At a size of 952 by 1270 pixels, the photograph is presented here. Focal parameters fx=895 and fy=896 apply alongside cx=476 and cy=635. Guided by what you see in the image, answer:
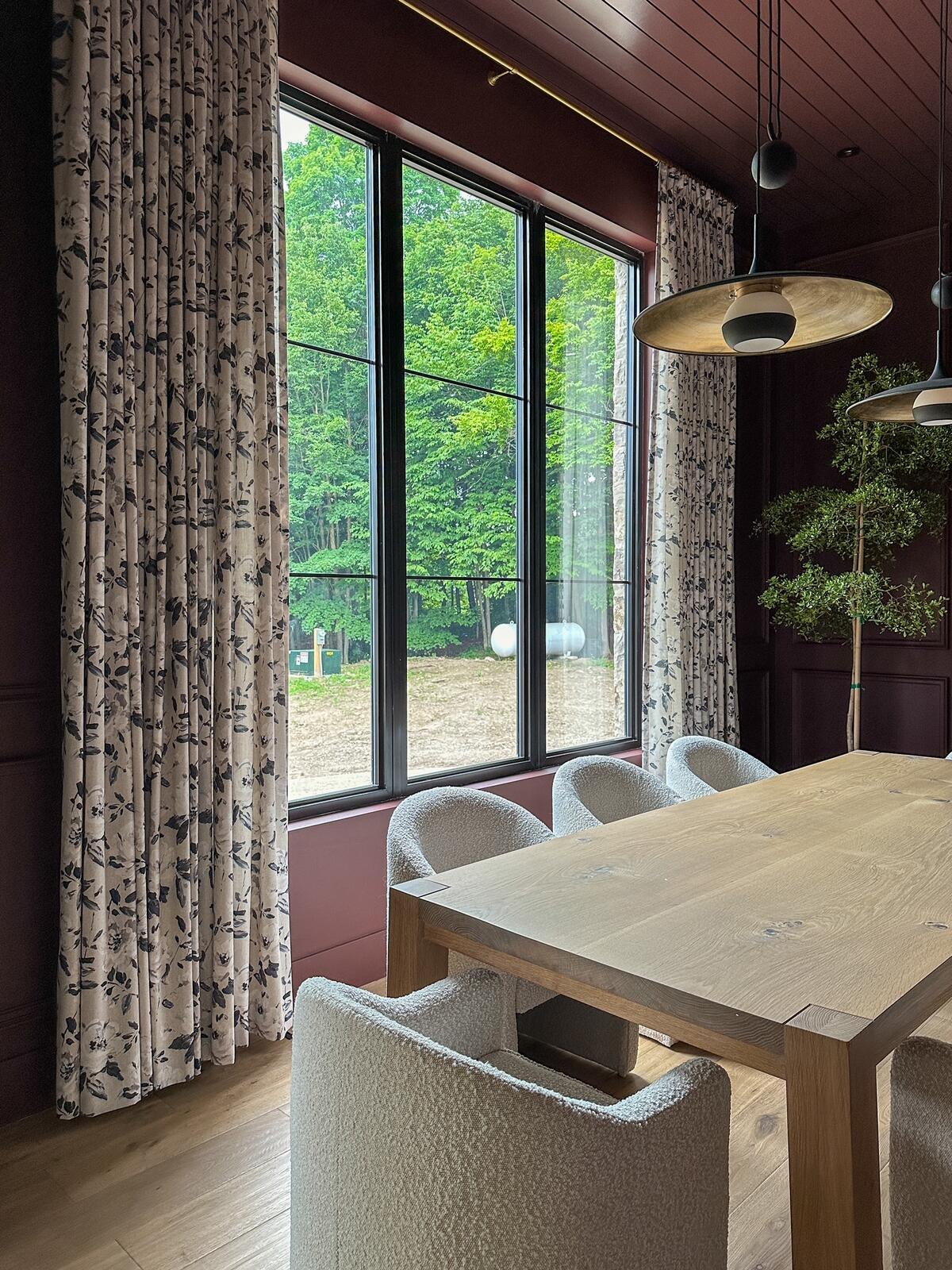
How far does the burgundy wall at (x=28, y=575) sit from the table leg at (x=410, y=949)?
108 cm

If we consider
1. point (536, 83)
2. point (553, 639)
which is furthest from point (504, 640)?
point (536, 83)

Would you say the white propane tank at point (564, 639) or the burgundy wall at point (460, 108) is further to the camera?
the white propane tank at point (564, 639)

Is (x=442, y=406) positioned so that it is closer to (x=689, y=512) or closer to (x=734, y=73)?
(x=689, y=512)

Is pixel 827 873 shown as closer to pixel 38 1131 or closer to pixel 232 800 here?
pixel 232 800

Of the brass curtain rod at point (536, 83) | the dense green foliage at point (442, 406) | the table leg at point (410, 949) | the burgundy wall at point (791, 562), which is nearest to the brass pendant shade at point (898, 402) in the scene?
the dense green foliage at point (442, 406)

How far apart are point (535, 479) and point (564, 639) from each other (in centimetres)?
70

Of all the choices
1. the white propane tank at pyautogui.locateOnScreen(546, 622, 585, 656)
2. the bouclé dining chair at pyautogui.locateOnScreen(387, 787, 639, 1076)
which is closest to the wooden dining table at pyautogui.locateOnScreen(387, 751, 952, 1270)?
the bouclé dining chair at pyautogui.locateOnScreen(387, 787, 639, 1076)

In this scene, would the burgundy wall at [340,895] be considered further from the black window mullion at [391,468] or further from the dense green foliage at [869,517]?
the dense green foliage at [869,517]

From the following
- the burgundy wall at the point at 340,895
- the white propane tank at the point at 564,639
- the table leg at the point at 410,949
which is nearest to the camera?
the table leg at the point at 410,949

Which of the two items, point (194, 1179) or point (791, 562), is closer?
point (194, 1179)

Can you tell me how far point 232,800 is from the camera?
2361 millimetres

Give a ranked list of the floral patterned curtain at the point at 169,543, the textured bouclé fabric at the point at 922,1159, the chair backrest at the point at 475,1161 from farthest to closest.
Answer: the floral patterned curtain at the point at 169,543 → the textured bouclé fabric at the point at 922,1159 → the chair backrest at the point at 475,1161

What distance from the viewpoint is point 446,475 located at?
10.9ft

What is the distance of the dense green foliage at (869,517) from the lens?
3.97m
